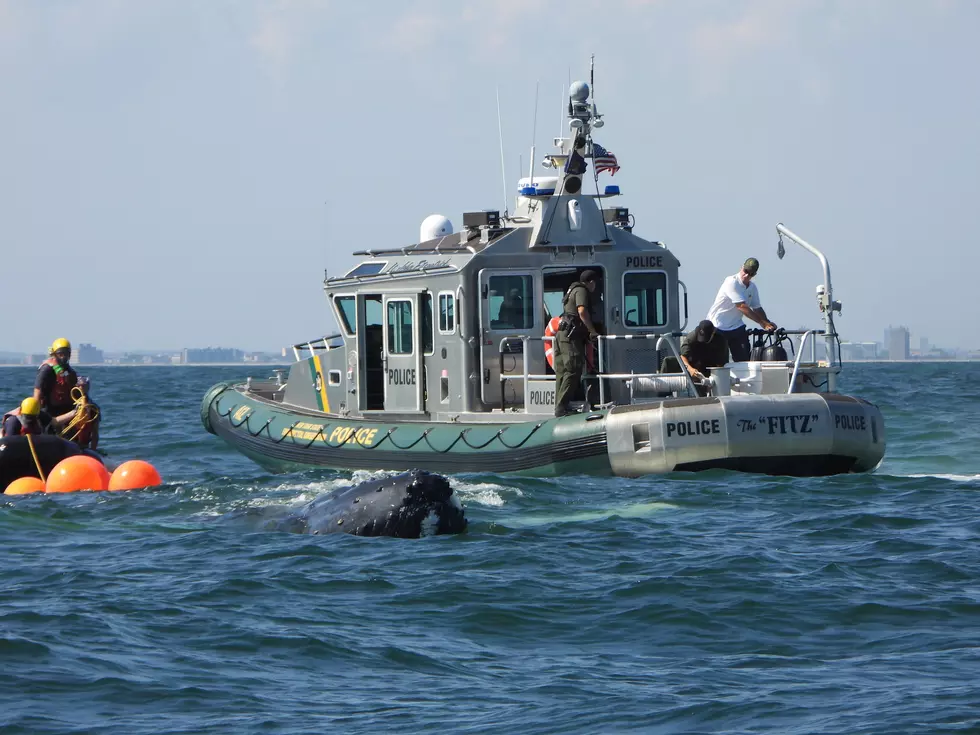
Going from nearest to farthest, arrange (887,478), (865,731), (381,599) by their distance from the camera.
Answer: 1. (865,731)
2. (381,599)
3. (887,478)

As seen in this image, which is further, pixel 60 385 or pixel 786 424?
pixel 60 385

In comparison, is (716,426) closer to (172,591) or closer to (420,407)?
(420,407)

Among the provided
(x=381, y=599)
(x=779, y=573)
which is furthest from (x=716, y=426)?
(x=381, y=599)

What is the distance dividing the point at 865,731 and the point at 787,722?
0.33m

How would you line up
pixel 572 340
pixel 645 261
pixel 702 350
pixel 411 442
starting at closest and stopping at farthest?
pixel 572 340, pixel 702 350, pixel 411 442, pixel 645 261

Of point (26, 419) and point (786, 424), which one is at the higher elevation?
point (26, 419)

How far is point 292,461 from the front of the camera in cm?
1653

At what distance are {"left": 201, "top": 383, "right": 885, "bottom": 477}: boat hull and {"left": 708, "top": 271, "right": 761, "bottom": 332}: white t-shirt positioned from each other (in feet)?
4.67

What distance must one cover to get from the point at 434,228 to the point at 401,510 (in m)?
7.72

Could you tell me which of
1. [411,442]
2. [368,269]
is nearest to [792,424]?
[411,442]

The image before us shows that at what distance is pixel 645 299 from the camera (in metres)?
15.3

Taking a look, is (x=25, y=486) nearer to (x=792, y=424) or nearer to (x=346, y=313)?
(x=346, y=313)

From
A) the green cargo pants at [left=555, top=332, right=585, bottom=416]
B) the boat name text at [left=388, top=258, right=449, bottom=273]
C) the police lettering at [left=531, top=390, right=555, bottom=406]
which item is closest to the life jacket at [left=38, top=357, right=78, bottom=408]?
the boat name text at [left=388, top=258, right=449, bottom=273]

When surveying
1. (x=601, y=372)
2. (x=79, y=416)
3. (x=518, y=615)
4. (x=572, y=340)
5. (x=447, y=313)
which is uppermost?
(x=447, y=313)
